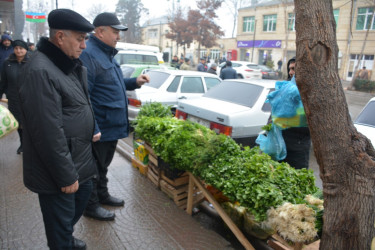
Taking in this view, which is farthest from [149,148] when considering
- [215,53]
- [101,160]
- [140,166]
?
[215,53]

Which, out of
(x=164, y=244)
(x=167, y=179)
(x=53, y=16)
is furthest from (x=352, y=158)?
(x=167, y=179)

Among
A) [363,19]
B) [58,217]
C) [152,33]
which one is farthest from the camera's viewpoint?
[152,33]

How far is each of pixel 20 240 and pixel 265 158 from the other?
2.64 meters

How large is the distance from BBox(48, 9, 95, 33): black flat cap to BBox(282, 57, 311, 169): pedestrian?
247 centimetres

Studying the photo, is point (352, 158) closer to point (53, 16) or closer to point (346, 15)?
point (53, 16)

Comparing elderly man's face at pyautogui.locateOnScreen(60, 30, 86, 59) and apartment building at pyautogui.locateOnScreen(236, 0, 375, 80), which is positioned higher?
apartment building at pyautogui.locateOnScreen(236, 0, 375, 80)

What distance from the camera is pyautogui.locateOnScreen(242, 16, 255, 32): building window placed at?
132ft

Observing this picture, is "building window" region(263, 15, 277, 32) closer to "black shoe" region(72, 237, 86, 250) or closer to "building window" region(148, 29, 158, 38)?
"building window" region(148, 29, 158, 38)

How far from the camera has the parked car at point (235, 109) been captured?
509 centimetres

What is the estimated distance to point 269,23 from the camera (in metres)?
37.7

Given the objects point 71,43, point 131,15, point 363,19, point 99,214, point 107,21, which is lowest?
point 99,214

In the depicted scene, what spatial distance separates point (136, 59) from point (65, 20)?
10791mm

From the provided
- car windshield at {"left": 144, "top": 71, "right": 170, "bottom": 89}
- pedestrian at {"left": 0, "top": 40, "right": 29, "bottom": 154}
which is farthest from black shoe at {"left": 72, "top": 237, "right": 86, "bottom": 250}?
car windshield at {"left": 144, "top": 71, "right": 170, "bottom": 89}

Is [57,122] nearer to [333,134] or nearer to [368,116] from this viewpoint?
[333,134]
